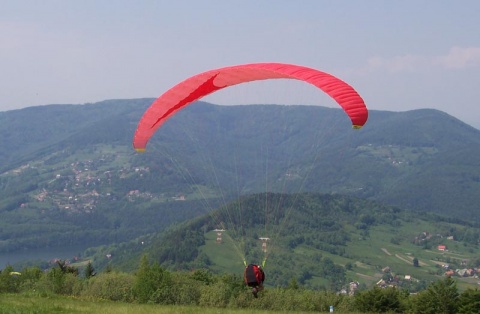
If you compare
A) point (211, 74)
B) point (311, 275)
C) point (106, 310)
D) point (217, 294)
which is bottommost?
point (311, 275)

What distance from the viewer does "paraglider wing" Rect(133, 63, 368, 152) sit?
17922 mm

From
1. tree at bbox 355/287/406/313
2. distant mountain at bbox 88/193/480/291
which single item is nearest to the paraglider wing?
tree at bbox 355/287/406/313

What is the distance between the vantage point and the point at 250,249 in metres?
141

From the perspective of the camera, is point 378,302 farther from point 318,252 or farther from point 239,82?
point 318,252

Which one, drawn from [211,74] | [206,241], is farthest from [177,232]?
[211,74]

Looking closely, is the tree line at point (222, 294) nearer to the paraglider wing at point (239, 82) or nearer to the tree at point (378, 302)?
the tree at point (378, 302)

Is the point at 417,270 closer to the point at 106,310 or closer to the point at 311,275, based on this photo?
the point at 311,275

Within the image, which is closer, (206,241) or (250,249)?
(250,249)

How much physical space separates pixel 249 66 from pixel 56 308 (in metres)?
9.66

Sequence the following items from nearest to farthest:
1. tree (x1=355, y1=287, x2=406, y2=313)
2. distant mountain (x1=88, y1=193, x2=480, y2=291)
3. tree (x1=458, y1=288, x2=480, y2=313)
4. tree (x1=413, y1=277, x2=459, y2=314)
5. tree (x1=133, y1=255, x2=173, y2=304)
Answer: tree (x1=458, y1=288, x2=480, y2=313), tree (x1=413, y1=277, x2=459, y2=314), tree (x1=355, y1=287, x2=406, y2=313), tree (x1=133, y1=255, x2=173, y2=304), distant mountain (x1=88, y1=193, x2=480, y2=291)

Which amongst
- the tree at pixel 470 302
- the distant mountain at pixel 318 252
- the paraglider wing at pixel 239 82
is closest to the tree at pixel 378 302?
the tree at pixel 470 302

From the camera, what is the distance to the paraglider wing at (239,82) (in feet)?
58.8

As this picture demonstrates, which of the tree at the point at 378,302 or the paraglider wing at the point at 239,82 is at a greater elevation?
the paraglider wing at the point at 239,82

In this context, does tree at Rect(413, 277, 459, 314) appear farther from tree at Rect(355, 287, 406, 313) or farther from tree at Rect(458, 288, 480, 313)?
tree at Rect(355, 287, 406, 313)
